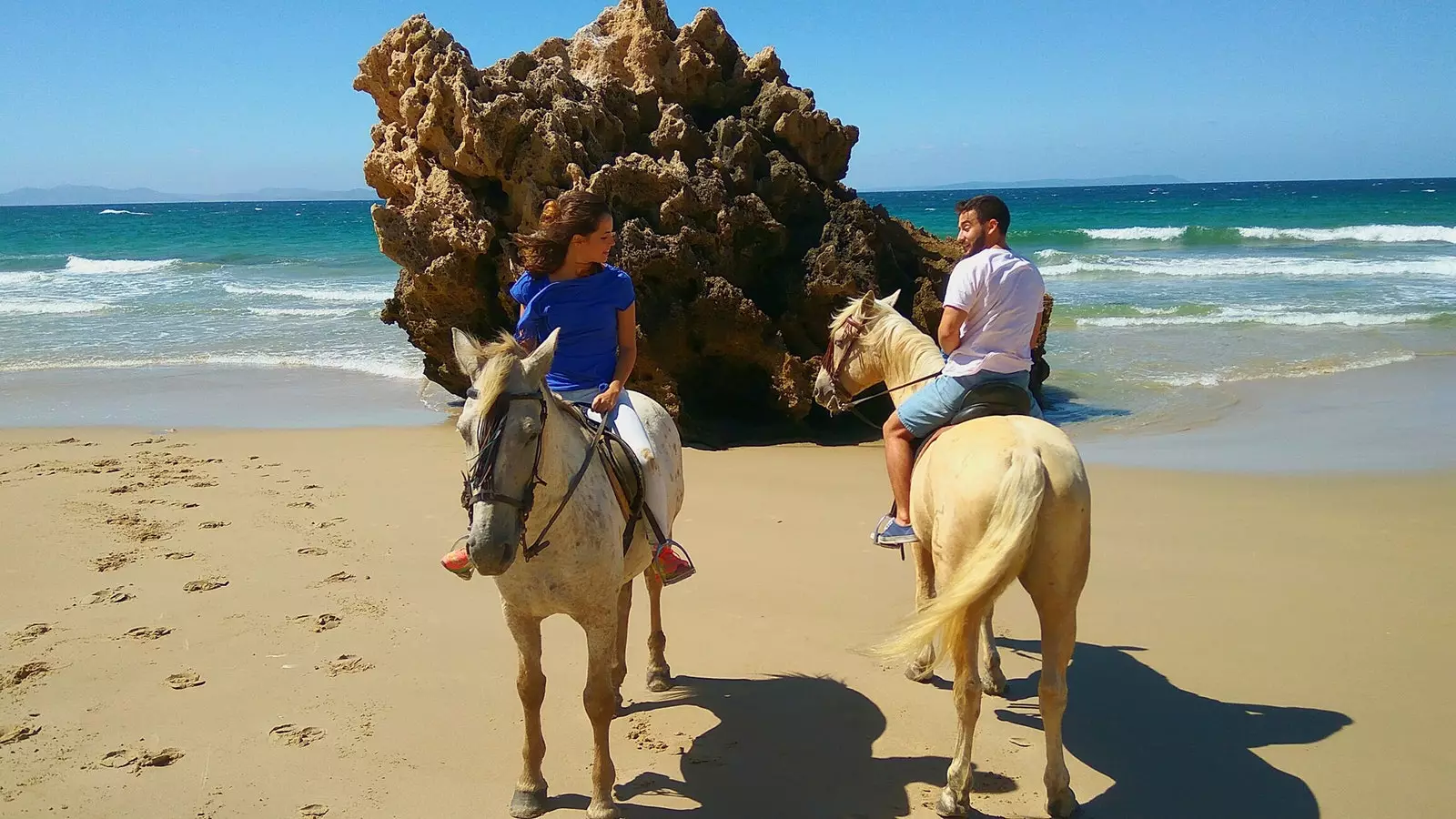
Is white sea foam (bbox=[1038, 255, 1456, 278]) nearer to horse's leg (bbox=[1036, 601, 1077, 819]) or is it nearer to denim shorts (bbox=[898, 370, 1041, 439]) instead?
denim shorts (bbox=[898, 370, 1041, 439])

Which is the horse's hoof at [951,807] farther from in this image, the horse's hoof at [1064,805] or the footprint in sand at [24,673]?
the footprint in sand at [24,673]

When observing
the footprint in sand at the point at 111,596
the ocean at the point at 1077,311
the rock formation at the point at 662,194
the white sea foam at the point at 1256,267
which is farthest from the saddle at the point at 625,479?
the white sea foam at the point at 1256,267

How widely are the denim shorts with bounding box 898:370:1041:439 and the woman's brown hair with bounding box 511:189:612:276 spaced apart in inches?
68.8

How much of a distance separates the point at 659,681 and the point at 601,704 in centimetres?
110

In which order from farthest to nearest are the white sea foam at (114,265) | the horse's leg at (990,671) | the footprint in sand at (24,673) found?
the white sea foam at (114,265)
the horse's leg at (990,671)
the footprint in sand at (24,673)

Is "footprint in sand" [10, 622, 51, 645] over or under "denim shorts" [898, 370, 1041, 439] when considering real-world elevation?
under

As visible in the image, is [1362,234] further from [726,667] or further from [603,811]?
[603,811]


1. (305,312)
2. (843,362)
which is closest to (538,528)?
(843,362)

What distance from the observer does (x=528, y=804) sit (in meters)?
3.55

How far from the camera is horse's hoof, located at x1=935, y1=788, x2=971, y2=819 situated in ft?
11.6

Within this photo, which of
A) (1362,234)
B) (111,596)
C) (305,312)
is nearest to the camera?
(111,596)

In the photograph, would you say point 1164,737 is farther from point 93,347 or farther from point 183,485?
point 93,347

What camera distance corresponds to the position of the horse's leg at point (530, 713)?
355 cm

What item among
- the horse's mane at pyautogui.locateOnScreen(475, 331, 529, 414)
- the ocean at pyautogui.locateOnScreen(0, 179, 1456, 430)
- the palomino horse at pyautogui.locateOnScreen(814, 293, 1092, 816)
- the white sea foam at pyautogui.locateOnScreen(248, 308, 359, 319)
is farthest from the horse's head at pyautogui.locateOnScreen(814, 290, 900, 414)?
the white sea foam at pyautogui.locateOnScreen(248, 308, 359, 319)
